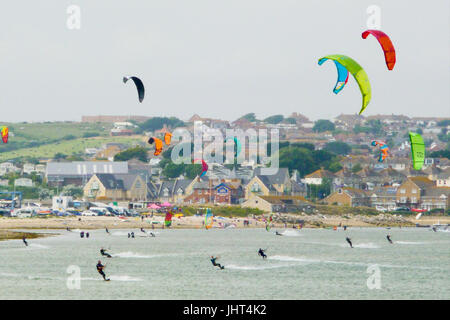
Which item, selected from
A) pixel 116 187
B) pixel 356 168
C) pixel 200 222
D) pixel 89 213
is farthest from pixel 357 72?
pixel 356 168

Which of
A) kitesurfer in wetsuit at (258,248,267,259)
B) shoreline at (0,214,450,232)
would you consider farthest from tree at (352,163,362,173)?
kitesurfer in wetsuit at (258,248,267,259)

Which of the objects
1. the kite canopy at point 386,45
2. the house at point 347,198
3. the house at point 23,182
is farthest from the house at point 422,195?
the kite canopy at point 386,45

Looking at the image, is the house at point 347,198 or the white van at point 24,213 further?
the house at point 347,198

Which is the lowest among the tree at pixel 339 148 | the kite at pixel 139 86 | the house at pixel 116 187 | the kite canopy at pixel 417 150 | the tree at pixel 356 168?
the house at pixel 116 187

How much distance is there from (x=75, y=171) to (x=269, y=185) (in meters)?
28.8

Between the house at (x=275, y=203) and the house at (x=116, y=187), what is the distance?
48.2 ft

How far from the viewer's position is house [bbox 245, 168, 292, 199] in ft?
342

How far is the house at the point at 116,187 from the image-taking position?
105625 mm

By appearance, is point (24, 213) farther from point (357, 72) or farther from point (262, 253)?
point (357, 72)

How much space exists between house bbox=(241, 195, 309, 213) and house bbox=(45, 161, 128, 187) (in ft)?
95.9

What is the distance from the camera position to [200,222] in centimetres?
8288

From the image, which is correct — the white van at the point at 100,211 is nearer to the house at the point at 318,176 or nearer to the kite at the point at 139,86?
the house at the point at 318,176

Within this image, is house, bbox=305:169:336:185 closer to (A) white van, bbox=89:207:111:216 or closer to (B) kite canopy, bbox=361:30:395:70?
(A) white van, bbox=89:207:111:216
